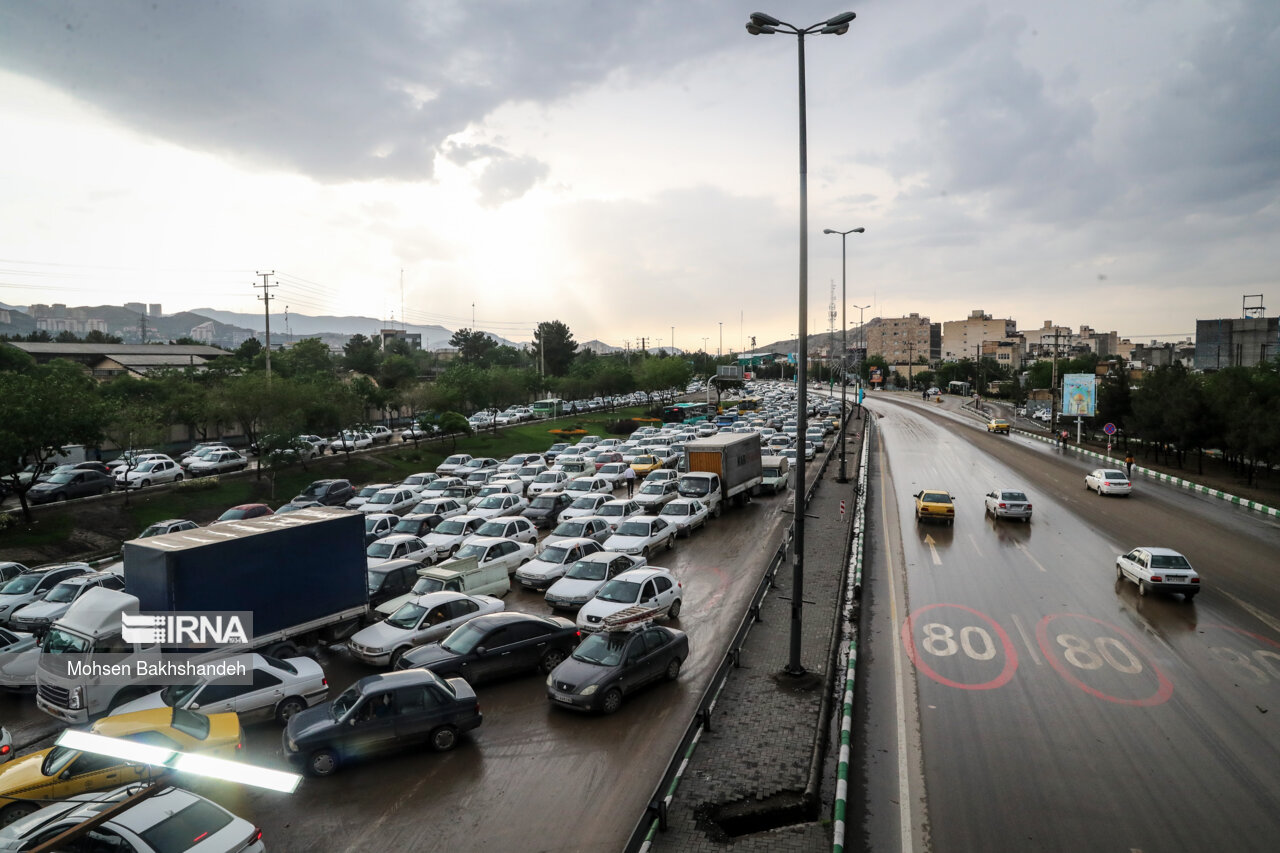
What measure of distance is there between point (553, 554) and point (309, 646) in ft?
22.5

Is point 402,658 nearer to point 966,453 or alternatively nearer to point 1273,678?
point 1273,678

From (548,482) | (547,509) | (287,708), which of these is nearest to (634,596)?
(287,708)

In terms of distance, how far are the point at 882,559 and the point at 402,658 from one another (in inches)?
585

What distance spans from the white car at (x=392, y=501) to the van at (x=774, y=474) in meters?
16.2

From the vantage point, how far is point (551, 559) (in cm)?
1991

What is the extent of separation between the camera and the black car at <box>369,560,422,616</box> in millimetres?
17125

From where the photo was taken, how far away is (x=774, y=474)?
3484 centimetres

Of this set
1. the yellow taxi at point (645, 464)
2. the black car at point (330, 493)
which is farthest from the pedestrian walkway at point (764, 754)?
the yellow taxi at point (645, 464)

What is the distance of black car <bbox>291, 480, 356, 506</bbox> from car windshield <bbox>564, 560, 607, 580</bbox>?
16.8 metres

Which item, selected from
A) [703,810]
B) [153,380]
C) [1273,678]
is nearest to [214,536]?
[703,810]

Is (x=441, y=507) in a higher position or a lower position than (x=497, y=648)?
higher

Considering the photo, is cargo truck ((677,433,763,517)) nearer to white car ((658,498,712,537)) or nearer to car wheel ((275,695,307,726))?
white car ((658,498,712,537))

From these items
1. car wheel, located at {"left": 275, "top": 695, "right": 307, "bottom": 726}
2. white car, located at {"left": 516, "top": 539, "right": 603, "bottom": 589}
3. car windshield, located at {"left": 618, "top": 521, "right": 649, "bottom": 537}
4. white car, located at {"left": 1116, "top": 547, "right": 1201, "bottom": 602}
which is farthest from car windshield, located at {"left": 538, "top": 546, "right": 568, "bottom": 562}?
white car, located at {"left": 1116, "top": 547, "right": 1201, "bottom": 602}

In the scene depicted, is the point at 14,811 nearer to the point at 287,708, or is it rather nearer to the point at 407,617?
the point at 287,708
